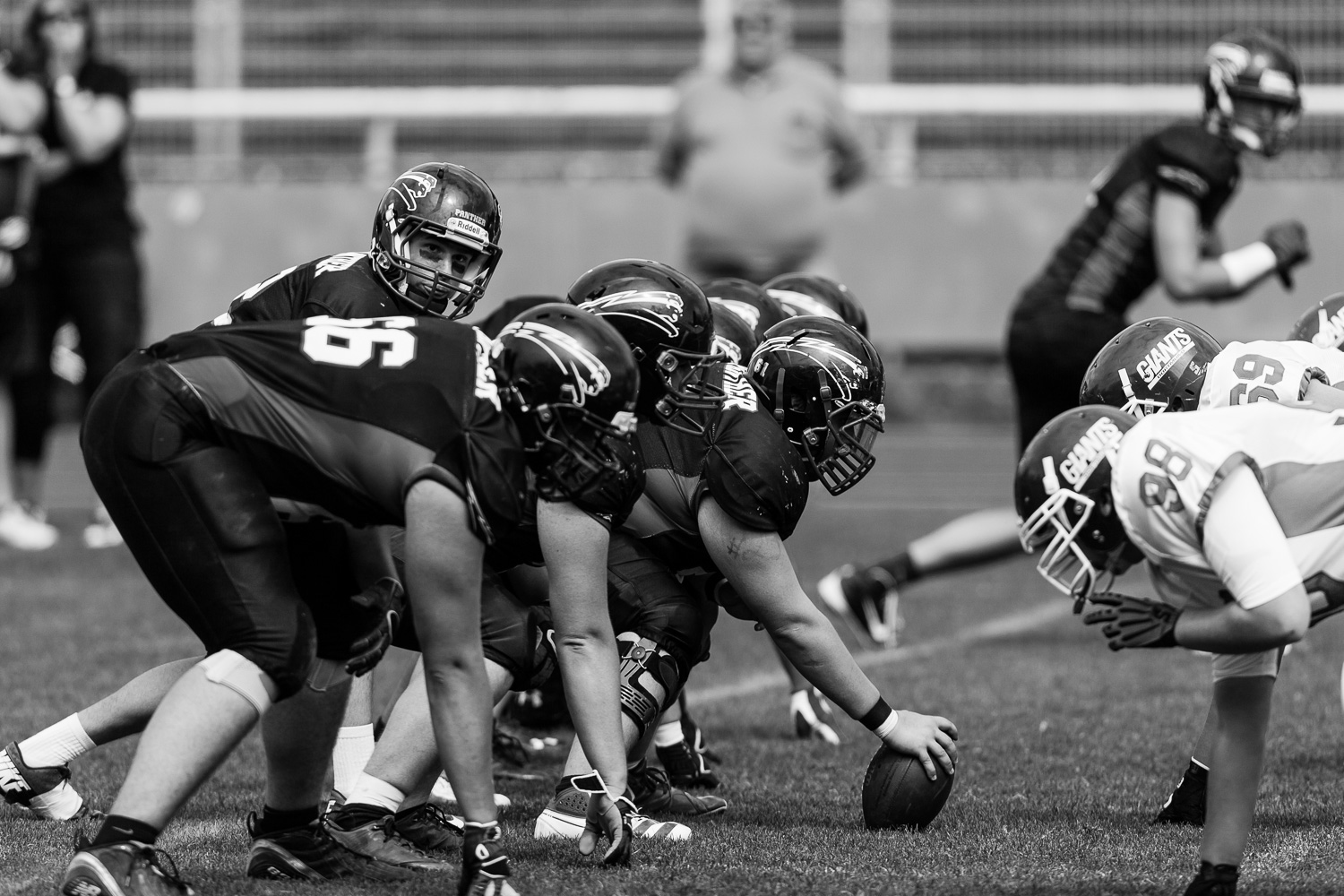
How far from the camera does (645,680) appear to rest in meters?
4.55

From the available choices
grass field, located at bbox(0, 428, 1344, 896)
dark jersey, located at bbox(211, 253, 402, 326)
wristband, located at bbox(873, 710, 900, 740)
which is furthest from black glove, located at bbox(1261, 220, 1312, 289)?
dark jersey, located at bbox(211, 253, 402, 326)

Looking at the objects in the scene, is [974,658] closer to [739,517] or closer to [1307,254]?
[1307,254]

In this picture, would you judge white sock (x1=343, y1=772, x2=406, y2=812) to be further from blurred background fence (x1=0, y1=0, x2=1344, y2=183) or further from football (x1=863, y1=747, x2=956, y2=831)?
blurred background fence (x1=0, y1=0, x2=1344, y2=183)

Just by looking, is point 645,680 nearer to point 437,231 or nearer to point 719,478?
point 719,478

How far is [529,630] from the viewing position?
452 cm

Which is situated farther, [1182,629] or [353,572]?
[353,572]

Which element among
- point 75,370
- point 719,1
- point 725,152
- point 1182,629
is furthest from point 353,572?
point 719,1

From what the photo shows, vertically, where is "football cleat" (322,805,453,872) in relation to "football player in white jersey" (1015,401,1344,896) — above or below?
below

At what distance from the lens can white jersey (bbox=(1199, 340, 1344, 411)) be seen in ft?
14.0

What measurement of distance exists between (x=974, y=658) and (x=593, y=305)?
3317 millimetres

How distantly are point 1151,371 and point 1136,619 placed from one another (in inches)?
37.1

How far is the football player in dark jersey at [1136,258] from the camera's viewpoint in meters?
6.96

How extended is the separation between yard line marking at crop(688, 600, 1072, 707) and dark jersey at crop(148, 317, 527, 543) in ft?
9.35

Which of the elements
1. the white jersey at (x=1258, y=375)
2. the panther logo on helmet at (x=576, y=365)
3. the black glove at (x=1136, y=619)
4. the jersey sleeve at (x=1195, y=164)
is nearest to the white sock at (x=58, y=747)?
the panther logo on helmet at (x=576, y=365)
